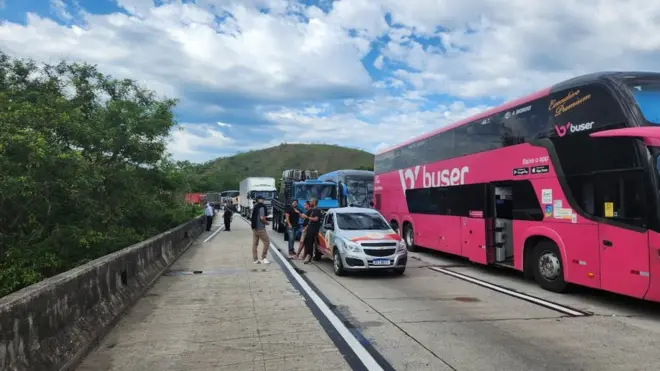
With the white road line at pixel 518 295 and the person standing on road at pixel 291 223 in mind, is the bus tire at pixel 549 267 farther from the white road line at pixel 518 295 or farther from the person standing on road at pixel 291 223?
the person standing on road at pixel 291 223

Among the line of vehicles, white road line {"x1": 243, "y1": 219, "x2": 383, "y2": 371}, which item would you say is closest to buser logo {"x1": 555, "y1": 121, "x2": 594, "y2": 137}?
the line of vehicles

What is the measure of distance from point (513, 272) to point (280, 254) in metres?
7.37

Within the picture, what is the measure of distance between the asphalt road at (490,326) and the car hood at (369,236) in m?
0.97

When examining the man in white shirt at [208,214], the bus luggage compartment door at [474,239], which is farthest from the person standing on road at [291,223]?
the man in white shirt at [208,214]

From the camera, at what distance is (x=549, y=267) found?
9.69 m

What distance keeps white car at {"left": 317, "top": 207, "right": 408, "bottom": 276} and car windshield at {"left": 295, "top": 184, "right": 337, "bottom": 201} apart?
10463 millimetres

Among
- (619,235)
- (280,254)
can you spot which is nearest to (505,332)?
(619,235)

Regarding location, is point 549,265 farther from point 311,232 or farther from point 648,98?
point 311,232

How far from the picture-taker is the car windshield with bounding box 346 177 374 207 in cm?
2625

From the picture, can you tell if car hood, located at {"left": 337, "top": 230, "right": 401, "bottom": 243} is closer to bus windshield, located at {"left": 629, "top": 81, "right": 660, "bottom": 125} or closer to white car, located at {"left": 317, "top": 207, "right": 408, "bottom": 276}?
white car, located at {"left": 317, "top": 207, "right": 408, "bottom": 276}

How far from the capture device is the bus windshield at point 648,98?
7625 mm

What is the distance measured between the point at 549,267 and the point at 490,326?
3.45 m

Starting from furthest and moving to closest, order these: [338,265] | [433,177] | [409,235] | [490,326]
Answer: [409,235] → [433,177] → [338,265] → [490,326]

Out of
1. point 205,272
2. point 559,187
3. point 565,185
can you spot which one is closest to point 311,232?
point 205,272
